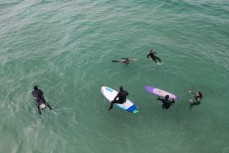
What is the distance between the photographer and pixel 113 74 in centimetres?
2411

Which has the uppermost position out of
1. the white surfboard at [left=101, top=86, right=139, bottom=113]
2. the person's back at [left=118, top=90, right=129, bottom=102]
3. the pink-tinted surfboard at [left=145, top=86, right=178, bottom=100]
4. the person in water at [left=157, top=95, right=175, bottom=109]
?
the person's back at [left=118, top=90, right=129, bottom=102]

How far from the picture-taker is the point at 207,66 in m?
24.9

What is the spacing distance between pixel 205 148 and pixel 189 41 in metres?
15.7

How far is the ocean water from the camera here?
1784 centimetres

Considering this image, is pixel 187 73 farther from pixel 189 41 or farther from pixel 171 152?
pixel 171 152

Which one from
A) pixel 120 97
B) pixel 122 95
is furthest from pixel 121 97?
pixel 122 95

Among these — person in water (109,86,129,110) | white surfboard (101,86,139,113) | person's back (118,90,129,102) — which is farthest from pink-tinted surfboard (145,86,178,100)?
person's back (118,90,129,102)

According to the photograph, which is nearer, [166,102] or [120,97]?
[166,102]

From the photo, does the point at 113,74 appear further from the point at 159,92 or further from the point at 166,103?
the point at 166,103

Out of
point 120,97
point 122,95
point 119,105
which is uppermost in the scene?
point 122,95

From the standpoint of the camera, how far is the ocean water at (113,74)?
17844 millimetres

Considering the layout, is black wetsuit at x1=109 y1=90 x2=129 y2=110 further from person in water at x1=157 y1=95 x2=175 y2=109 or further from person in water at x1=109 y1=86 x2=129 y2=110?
person in water at x1=157 y1=95 x2=175 y2=109

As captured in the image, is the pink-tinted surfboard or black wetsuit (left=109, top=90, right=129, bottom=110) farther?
the pink-tinted surfboard

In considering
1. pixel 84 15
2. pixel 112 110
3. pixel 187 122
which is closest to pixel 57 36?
pixel 84 15
